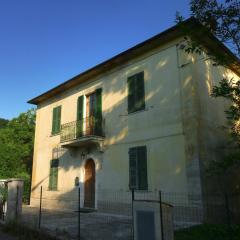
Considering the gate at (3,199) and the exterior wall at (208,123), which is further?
Answer: the gate at (3,199)

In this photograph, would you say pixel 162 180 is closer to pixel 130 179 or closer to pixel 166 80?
pixel 130 179

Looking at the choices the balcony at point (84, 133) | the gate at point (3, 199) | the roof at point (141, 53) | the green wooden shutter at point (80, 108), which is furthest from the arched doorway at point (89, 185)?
the roof at point (141, 53)

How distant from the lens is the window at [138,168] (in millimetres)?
12422

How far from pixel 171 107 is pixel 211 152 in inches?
83.1

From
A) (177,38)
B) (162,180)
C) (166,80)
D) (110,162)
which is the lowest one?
(162,180)

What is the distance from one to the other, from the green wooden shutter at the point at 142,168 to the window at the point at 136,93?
1.70 metres

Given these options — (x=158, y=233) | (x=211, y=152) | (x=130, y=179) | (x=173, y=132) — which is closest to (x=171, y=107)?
(x=173, y=132)

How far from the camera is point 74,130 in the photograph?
15.8 metres

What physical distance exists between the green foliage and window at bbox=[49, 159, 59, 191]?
3.77 metres

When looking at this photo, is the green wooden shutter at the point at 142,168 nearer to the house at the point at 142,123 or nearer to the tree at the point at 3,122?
the house at the point at 142,123

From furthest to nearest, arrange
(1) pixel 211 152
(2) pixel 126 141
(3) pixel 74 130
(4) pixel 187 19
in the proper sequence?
(3) pixel 74 130 → (2) pixel 126 141 → (1) pixel 211 152 → (4) pixel 187 19

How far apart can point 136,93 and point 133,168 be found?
9.87ft

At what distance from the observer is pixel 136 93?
1350 cm

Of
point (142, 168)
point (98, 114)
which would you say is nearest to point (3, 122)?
point (98, 114)
